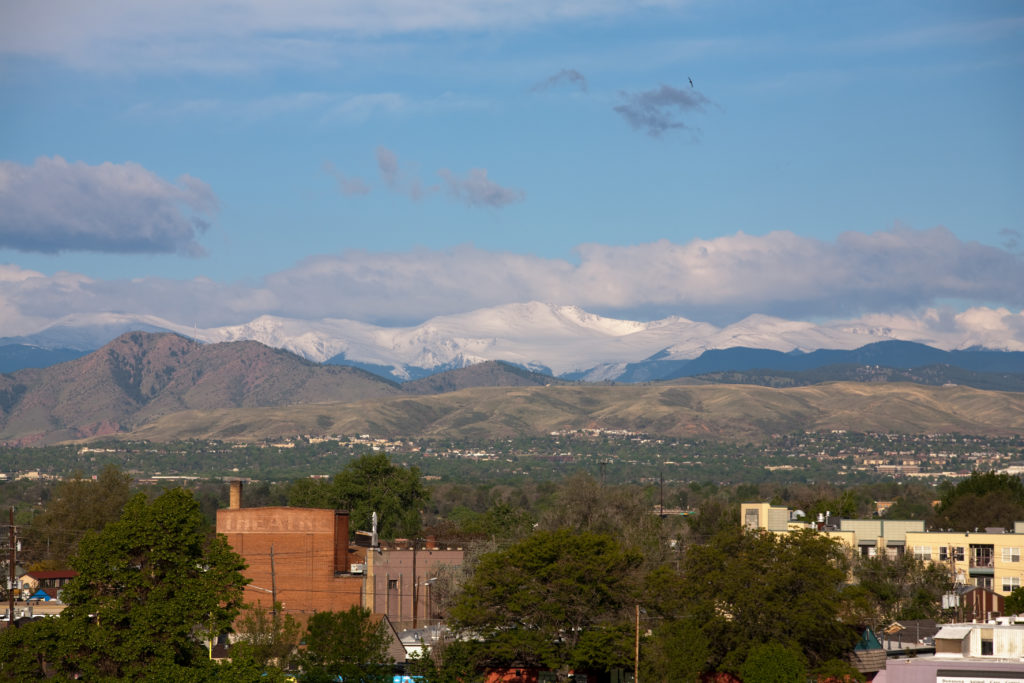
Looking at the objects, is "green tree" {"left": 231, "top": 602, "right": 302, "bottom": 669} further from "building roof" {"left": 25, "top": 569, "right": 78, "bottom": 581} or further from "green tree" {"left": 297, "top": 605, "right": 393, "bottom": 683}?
"building roof" {"left": 25, "top": 569, "right": 78, "bottom": 581}

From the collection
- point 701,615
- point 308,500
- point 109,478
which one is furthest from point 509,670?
point 109,478

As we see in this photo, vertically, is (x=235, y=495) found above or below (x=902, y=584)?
above

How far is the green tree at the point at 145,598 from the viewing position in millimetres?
68250

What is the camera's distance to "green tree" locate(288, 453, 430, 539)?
174750mm

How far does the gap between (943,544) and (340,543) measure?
2518 inches

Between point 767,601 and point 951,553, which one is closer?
point 767,601

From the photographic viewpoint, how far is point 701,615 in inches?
3285

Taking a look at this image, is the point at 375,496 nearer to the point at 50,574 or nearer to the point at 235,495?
the point at 50,574

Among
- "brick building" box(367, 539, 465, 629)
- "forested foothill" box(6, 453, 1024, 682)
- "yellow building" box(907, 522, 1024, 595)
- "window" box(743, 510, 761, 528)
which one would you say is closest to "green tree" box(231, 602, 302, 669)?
"forested foothill" box(6, 453, 1024, 682)

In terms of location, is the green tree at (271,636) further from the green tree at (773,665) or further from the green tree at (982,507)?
the green tree at (982,507)

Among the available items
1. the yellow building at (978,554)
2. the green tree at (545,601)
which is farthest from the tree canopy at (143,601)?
the yellow building at (978,554)

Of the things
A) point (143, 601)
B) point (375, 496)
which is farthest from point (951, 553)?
point (143, 601)

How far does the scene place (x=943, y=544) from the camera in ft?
486

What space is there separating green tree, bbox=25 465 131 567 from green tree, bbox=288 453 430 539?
826 inches
